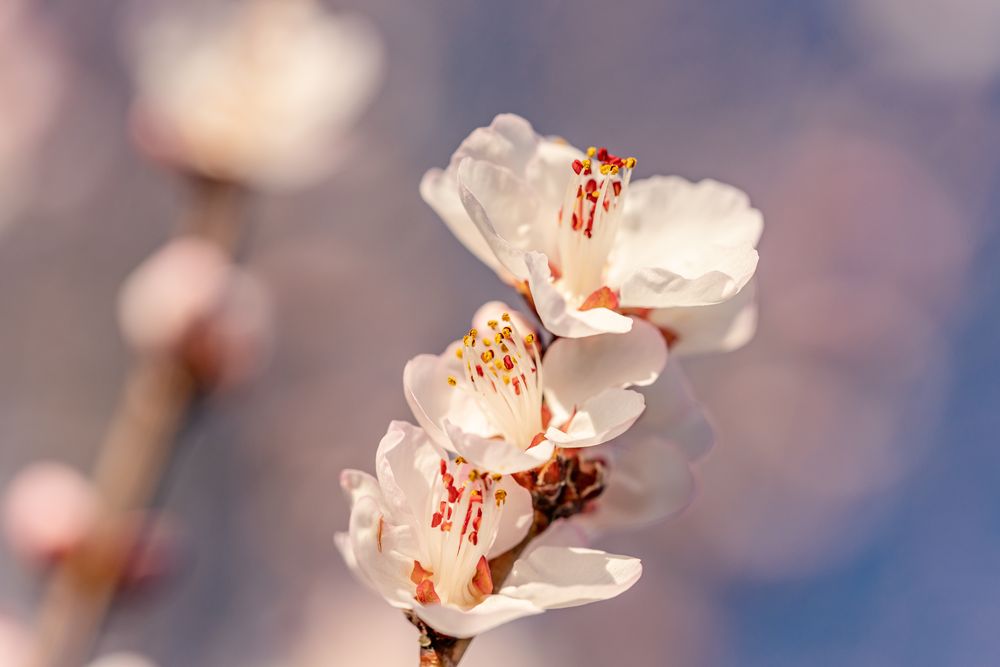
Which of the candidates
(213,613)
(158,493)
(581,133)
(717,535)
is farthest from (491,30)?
(158,493)

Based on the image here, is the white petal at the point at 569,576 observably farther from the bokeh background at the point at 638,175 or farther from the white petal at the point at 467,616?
the bokeh background at the point at 638,175

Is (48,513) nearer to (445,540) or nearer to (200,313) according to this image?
(200,313)

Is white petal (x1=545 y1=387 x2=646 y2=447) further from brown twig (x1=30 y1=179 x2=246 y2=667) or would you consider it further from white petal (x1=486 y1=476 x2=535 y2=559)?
brown twig (x1=30 y1=179 x2=246 y2=667)

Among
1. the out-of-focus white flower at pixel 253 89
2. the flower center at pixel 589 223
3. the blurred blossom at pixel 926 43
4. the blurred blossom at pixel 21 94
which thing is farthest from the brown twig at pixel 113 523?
the blurred blossom at pixel 926 43

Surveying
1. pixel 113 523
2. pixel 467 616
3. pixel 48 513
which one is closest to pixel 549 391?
pixel 467 616

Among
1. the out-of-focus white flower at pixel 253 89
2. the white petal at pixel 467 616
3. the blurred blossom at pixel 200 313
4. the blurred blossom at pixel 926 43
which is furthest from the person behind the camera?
the blurred blossom at pixel 926 43
